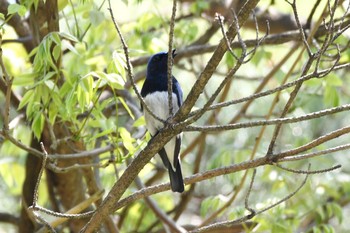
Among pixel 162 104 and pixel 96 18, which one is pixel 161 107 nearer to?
pixel 162 104

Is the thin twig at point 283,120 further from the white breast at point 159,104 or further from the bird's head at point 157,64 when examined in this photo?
the bird's head at point 157,64

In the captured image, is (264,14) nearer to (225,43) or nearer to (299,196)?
(299,196)

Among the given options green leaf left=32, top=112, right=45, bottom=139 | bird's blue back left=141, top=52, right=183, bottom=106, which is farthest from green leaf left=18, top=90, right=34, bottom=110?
bird's blue back left=141, top=52, right=183, bottom=106

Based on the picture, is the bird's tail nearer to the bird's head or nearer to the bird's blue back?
the bird's blue back

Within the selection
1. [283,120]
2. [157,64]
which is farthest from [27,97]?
[283,120]

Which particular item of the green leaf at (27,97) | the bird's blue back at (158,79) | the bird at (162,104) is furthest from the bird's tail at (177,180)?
the green leaf at (27,97)

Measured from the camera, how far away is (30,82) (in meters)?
3.16

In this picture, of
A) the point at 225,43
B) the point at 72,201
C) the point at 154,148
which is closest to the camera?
the point at 225,43

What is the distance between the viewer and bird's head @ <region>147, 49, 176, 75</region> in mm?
3975

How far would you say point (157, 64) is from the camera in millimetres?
4035

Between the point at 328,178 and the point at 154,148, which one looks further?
the point at 328,178

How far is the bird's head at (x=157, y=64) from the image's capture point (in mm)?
3975

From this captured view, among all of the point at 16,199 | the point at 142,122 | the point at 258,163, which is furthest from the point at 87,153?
the point at 16,199

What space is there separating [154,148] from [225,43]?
463mm
